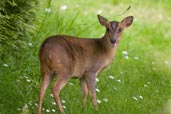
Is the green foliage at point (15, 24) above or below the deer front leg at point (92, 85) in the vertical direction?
above

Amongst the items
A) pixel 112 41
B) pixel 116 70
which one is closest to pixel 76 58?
pixel 112 41

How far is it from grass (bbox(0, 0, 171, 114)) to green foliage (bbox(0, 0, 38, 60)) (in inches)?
9.6

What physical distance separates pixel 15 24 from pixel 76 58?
116 cm

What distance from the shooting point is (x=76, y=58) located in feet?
23.4

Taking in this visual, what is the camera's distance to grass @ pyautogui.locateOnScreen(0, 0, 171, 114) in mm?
7469

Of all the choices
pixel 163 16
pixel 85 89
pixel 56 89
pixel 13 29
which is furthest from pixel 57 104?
pixel 163 16

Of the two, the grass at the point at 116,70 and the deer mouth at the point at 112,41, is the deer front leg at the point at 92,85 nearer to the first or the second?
the grass at the point at 116,70

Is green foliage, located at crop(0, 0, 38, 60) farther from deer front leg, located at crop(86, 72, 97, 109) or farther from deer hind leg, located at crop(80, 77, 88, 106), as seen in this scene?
deer front leg, located at crop(86, 72, 97, 109)

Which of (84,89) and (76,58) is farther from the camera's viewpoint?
(84,89)

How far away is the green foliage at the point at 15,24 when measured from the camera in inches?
300

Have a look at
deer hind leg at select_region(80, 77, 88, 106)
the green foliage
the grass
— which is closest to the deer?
deer hind leg at select_region(80, 77, 88, 106)

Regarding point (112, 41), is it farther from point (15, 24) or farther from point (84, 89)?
point (15, 24)

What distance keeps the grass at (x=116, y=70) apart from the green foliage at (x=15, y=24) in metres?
0.24

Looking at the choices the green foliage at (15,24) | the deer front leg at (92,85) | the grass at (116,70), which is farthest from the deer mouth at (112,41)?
the green foliage at (15,24)
